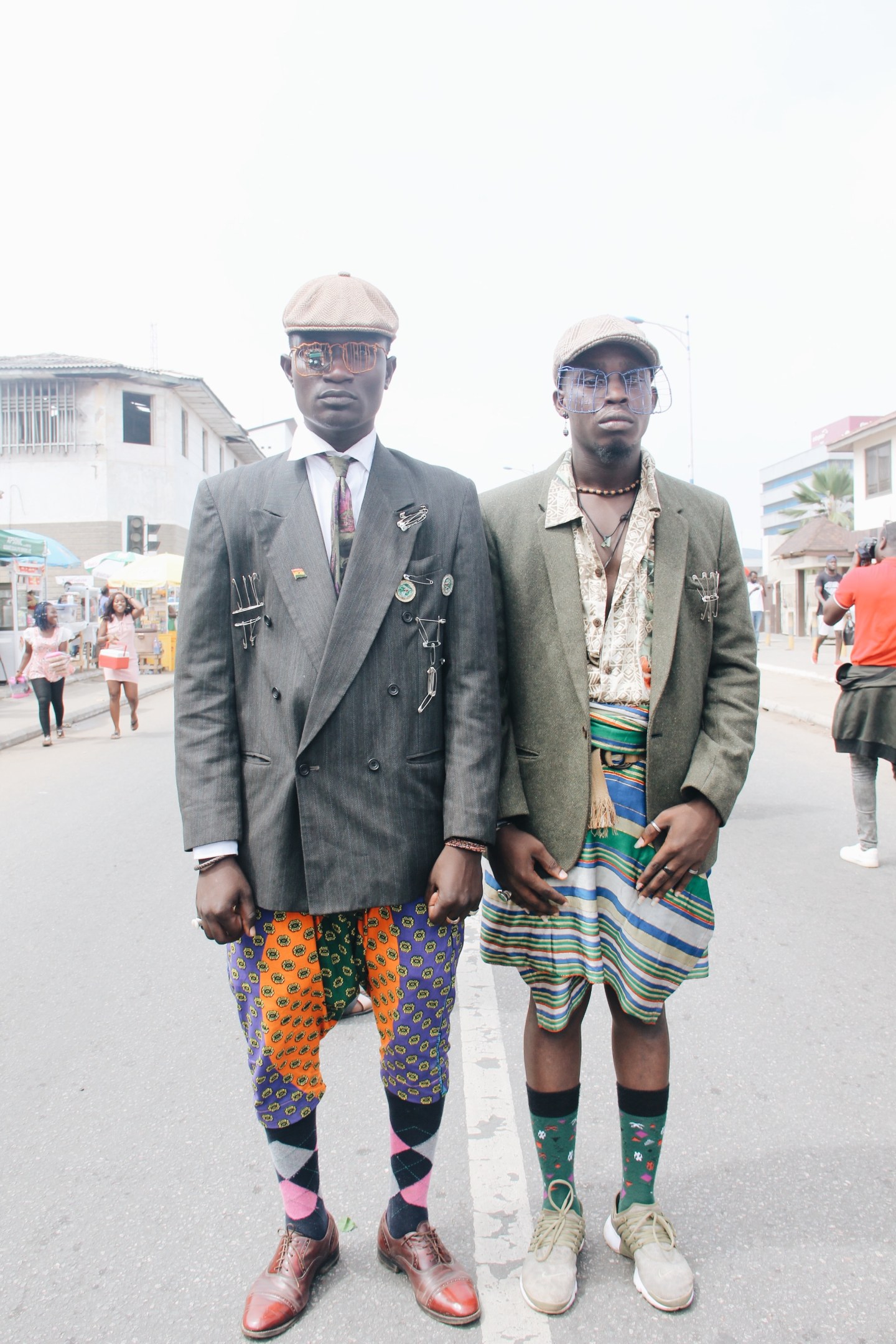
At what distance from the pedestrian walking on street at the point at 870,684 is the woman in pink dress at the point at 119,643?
28.6 ft

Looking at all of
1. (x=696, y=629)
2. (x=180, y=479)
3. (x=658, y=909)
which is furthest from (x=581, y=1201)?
(x=180, y=479)

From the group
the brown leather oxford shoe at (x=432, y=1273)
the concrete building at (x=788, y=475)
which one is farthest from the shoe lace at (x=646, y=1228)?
the concrete building at (x=788, y=475)

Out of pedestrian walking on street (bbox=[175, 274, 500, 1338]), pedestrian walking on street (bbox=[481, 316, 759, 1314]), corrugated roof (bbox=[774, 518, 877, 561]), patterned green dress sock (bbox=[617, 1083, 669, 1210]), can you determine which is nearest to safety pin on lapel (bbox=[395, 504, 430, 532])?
pedestrian walking on street (bbox=[175, 274, 500, 1338])

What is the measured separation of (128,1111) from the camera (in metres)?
2.98

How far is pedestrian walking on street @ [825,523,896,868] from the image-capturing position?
529 centimetres

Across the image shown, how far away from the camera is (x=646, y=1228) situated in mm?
2213

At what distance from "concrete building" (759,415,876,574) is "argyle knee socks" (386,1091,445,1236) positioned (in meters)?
77.4

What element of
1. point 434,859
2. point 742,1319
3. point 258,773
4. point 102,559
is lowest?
point 742,1319

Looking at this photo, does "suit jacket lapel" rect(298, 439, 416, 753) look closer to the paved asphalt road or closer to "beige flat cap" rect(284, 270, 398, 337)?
"beige flat cap" rect(284, 270, 398, 337)

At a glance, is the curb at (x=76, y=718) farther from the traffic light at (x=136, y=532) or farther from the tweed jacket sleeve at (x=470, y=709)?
the traffic light at (x=136, y=532)

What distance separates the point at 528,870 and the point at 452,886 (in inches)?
9.4

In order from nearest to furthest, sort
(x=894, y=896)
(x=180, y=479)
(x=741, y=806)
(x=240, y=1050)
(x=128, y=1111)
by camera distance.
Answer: (x=128, y=1111) < (x=240, y=1050) < (x=894, y=896) < (x=741, y=806) < (x=180, y=479)

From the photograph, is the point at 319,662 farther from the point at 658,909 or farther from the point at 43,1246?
the point at 43,1246

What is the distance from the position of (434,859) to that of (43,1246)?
1.41 meters
